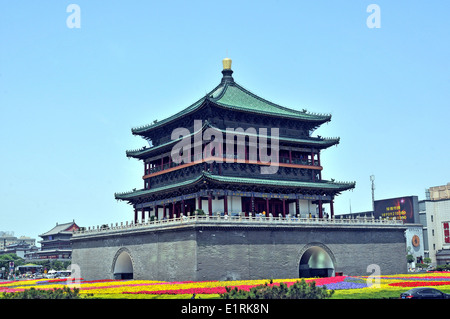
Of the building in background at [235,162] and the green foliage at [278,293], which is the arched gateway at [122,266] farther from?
the green foliage at [278,293]

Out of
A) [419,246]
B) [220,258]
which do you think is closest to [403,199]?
[419,246]

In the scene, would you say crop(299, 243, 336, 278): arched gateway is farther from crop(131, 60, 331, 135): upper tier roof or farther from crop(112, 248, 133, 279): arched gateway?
crop(112, 248, 133, 279): arched gateway

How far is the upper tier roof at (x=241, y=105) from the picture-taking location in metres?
51.4

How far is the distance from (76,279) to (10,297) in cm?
3158

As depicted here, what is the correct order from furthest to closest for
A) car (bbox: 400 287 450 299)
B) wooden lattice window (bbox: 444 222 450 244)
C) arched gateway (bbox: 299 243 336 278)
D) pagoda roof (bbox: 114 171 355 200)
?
wooden lattice window (bbox: 444 222 450 244)
arched gateway (bbox: 299 243 336 278)
pagoda roof (bbox: 114 171 355 200)
car (bbox: 400 287 450 299)

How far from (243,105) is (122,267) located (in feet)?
68.4

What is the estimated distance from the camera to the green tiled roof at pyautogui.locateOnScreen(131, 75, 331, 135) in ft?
169

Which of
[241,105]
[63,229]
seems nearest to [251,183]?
[241,105]

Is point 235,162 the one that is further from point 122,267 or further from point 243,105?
point 122,267

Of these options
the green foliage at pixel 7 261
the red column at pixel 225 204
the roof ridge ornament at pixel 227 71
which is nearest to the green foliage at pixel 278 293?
the red column at pixel 225 204

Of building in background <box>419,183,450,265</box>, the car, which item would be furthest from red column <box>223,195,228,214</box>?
building in background <box>419,183,450,265</box>

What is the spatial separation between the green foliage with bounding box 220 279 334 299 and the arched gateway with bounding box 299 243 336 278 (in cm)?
2076

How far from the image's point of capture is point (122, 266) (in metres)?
52.3

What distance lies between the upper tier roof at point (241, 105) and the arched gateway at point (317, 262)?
14.0m
